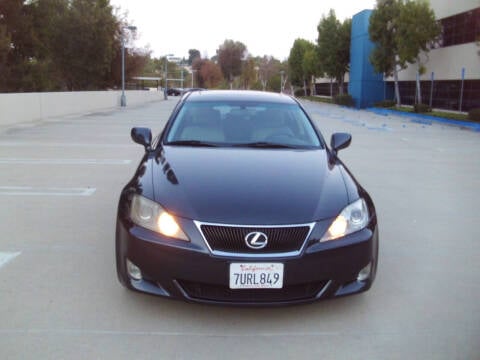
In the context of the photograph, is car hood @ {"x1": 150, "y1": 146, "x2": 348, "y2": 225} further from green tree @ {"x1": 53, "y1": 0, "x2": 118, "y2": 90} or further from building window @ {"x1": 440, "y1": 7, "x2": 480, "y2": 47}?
green tree @ {"x1": 53, "y1": 0, "x2": 118, "y2": 90}

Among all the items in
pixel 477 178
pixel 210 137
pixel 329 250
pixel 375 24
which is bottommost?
pixel 477 178

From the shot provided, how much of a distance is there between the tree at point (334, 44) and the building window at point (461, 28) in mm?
18274

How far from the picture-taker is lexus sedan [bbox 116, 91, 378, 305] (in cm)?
325

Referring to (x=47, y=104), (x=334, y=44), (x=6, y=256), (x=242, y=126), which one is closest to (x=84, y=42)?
(x=47, y=104)

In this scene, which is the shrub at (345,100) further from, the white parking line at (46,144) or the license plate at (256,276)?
the license plate at (256,276)


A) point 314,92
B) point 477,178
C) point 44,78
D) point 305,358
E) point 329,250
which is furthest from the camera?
point 314,92

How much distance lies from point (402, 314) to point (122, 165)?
7.17 meters

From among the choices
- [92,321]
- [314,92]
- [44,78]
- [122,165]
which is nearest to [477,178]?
[122,165]

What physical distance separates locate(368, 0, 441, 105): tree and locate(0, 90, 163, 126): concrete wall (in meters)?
18.5

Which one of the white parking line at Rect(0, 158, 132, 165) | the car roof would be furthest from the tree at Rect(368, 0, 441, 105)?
the car roof

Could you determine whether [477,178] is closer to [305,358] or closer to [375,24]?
[305,358]

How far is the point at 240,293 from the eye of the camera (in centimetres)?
331

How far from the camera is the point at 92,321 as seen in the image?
11.4 ft

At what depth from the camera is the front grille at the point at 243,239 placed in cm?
326
